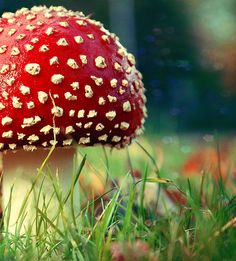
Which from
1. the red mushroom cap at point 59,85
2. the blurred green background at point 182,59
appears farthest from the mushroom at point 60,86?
the blurred green background at point 182,59

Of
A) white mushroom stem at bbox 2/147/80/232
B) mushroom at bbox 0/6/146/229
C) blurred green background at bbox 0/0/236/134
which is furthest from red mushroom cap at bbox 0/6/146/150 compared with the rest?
blurred green background at bbox 0/0/236/134

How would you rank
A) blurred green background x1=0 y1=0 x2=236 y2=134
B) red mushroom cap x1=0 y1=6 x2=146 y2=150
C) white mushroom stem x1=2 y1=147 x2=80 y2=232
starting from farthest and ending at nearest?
blurred green background x1=0 y1=0 x2=236 y2=134 < white mushroom stem x1=2 y1=147 x2=80 y2=232 < red mushroom cap x1=0 y1=6 x2=146 y2=150

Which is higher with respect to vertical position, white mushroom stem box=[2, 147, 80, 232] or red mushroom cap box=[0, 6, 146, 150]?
red mushroom cap box=[0, 6, 146, 150]

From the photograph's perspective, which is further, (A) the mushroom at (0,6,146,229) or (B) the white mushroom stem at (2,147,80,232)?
(B) the white mushroom stem at (2,147,80,232)

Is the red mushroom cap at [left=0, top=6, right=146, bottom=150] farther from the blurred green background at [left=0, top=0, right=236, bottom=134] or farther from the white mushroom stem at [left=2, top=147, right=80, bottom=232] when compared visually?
the blurred green background at [left=0, top=0, right=236, bottom=134]

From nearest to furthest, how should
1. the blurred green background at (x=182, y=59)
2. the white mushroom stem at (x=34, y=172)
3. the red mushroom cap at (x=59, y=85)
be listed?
the red mushroom cap at (x=59, y=85) < the white mushroom stem at (x=34, y=172) < the blurred green background at (x=182, y=59)

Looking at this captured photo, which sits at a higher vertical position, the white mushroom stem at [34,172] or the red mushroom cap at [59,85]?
the red mushroom cap at [59,85]

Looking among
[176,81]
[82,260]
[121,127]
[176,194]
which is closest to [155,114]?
[176,81]

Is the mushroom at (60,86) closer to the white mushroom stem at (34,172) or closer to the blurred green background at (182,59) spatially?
the white mushroom stem at (34,172)

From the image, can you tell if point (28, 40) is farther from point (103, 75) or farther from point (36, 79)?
point (103, 75)
